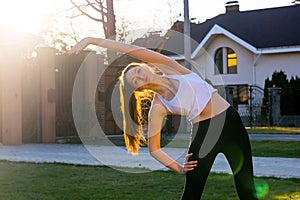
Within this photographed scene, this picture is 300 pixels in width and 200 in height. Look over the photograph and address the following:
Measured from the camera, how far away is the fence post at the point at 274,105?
2761 centimetres

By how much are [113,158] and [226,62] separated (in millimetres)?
23266

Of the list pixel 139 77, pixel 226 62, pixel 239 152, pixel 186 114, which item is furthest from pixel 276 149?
pixel 226 62

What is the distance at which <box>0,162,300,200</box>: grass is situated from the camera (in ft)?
24.2

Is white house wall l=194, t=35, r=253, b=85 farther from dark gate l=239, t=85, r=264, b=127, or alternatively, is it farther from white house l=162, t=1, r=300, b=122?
dark gate l=239, t=85, r=264, b=127

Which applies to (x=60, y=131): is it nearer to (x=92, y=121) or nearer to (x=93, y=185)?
(x=92, y=121)

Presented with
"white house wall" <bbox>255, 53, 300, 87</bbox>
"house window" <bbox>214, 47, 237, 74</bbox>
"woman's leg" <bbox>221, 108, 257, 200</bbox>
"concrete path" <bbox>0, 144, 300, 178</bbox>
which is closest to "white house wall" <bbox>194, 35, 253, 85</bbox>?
"house window" <bbox>214, 47, 237, 74</bbox>

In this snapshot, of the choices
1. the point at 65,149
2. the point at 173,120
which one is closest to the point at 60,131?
the point at 65,149

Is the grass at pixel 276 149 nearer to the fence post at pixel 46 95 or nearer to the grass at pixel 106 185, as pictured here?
the grass at pixel 106 185

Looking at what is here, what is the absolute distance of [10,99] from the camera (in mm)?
16812

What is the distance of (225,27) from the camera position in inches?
1411

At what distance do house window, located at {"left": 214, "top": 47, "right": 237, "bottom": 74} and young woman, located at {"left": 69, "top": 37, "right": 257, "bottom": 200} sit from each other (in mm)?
30542

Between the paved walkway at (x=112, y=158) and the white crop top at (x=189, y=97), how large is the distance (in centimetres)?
519

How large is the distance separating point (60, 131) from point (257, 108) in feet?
41.3

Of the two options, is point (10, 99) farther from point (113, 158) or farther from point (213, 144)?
point (213, 144)
